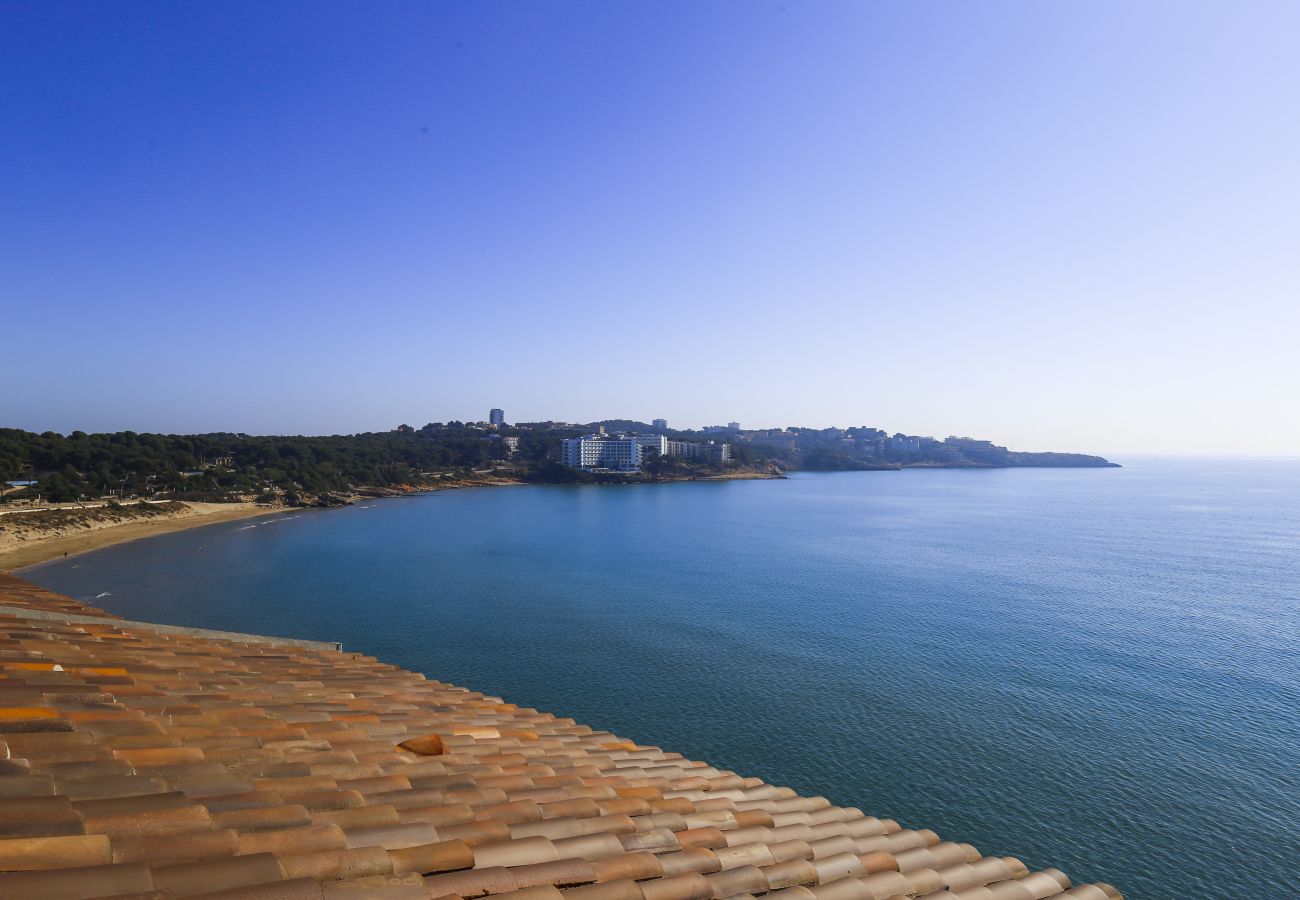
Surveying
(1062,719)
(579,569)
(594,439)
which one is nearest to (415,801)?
(1062,719)

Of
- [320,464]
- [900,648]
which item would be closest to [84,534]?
[320,464]

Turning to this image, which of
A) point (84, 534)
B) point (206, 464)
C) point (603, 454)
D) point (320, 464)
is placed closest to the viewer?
point (84, 534)

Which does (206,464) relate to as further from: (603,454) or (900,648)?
(900,648)

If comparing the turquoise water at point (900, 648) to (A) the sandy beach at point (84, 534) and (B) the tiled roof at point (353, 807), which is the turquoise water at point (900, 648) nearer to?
(A) the sandy beach at point (84, 534)

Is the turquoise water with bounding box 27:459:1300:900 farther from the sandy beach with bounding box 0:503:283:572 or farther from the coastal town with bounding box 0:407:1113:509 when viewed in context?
the coastal town with bounding box 0:407:1113:509

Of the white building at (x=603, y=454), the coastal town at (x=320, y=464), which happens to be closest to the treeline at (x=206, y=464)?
the coastal town at (x=320, y=464)
